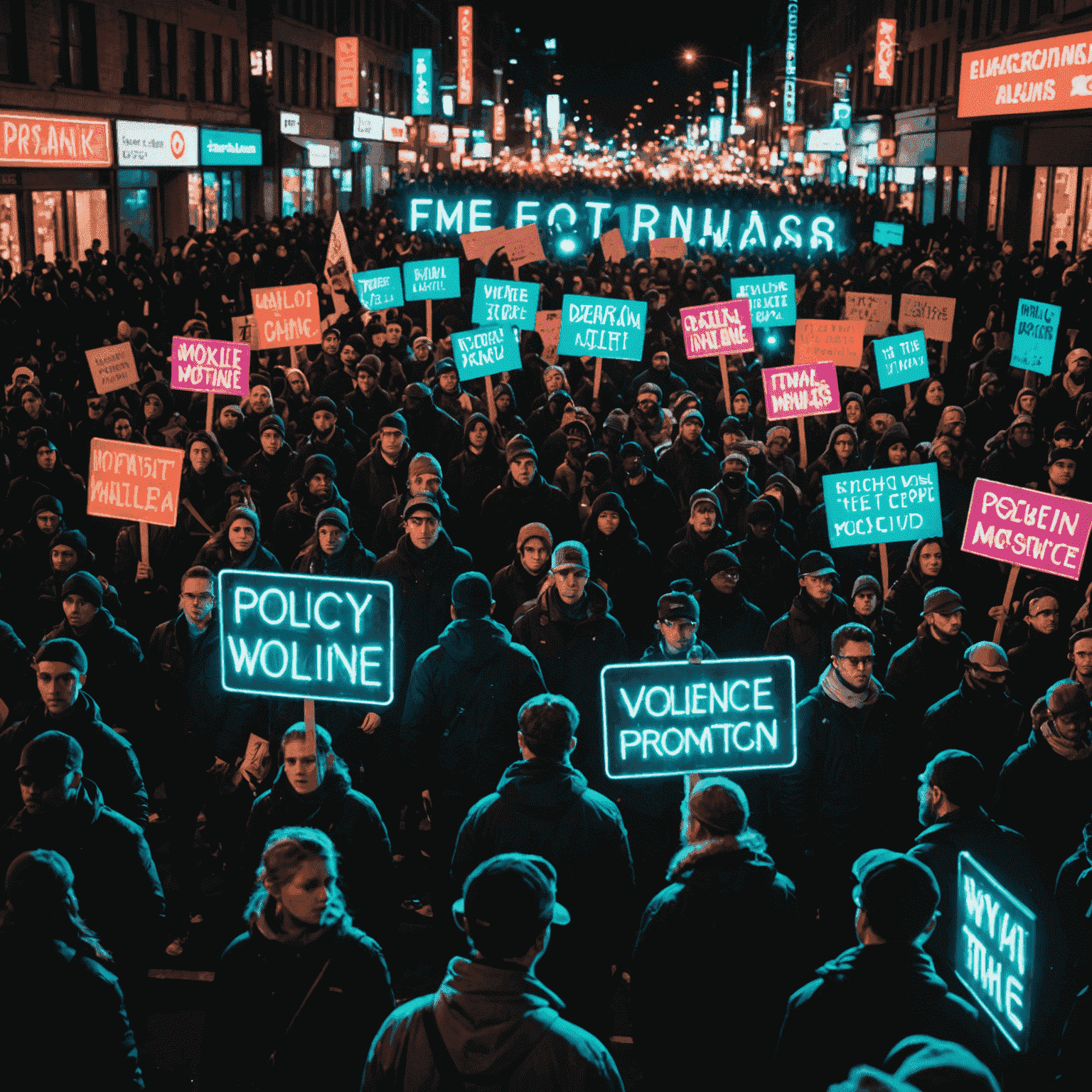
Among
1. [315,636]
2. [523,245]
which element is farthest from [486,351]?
[315,636]

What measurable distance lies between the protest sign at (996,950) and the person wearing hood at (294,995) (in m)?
1.78

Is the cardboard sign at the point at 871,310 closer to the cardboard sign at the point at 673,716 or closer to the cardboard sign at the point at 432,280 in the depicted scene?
the cardboard sign at the point at 432,280

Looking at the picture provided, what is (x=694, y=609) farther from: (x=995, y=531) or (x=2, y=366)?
(x=2, y=366)

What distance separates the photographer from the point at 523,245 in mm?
17875

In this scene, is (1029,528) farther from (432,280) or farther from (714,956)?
(432,280)

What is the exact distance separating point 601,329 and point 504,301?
1887 mm

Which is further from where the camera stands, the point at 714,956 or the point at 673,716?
the point at 673,716

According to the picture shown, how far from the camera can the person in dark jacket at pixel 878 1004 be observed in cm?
343

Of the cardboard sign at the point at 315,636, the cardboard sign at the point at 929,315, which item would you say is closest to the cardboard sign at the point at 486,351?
the cardboard sign at the point at 929,315

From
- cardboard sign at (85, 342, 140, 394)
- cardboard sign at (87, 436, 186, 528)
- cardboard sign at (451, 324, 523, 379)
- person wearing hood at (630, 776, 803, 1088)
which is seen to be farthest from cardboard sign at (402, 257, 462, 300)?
person wearing hood at (630, 776, 803, 1088)

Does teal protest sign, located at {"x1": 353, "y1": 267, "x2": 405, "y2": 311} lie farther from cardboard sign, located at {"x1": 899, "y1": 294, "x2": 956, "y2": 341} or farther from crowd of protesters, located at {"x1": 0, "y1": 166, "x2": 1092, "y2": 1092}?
cardboard sign, located at {"x1": 899, "y1": 294, "x2": 956, "y2": 341}

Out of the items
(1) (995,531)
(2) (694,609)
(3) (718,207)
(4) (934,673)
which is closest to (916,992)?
(2) (694,609)

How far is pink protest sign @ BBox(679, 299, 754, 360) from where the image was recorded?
1319 cm

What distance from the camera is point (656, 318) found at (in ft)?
55.8
